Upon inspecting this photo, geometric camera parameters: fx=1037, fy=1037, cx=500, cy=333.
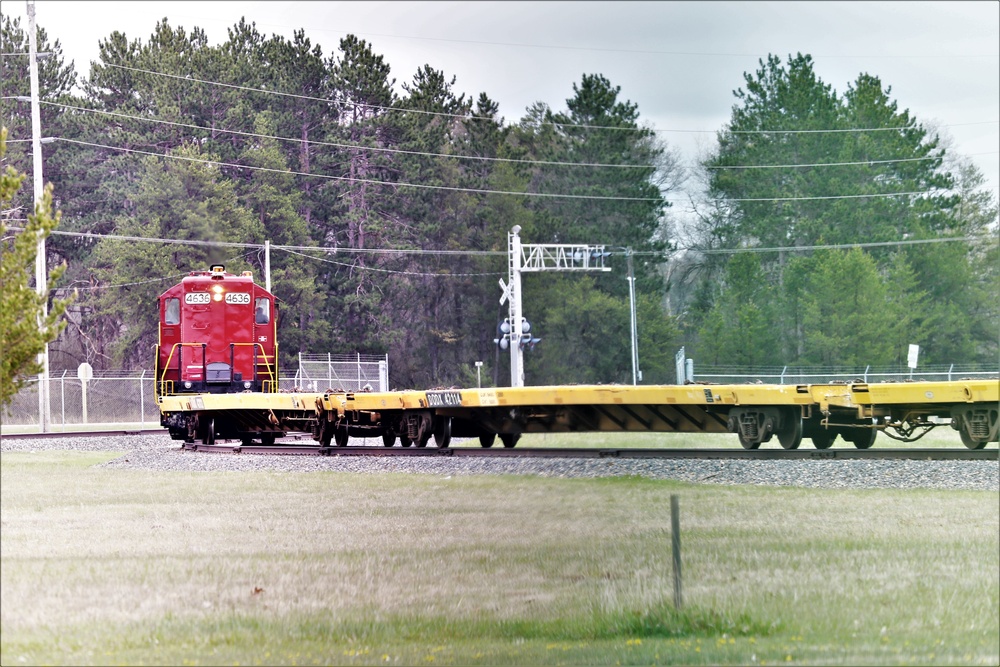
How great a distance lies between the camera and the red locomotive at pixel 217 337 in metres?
13.4

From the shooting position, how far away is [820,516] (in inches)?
314

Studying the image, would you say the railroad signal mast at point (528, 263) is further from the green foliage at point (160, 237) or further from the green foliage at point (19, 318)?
the green foliage at point (19, 318)

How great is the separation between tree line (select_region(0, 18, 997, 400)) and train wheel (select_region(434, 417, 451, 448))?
13.9ft

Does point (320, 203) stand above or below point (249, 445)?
above

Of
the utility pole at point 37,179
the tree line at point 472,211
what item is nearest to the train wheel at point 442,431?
the tree line at point 472,211

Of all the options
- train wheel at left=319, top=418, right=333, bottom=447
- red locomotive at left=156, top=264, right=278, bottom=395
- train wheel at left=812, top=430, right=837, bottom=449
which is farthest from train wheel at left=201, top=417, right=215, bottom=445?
train wheel at left=812, top=430, right=837, bottom=449

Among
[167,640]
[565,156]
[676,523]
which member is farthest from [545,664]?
[565,156]

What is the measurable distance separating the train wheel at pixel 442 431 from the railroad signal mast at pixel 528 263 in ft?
30.7

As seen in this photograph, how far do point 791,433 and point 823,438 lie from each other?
0.88 m

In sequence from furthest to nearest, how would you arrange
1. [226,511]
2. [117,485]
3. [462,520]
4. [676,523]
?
[117,485] → [226,511] → [462,520] → [676,523]

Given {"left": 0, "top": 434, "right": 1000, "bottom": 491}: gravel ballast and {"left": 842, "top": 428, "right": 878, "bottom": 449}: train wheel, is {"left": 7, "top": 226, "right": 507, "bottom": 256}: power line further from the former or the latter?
{"left": 842, "top": 428, "right": 878, "bottom": 449}: train wheel

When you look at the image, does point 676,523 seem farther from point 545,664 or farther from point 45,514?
point 45,514

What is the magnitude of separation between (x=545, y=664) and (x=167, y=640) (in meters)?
1.86

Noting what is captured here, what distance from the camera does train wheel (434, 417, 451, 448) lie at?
15.7m
